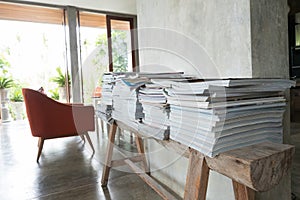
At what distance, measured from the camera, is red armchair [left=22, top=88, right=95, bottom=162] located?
265 centimetres

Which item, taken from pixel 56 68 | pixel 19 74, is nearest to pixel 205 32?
pixel 56 68

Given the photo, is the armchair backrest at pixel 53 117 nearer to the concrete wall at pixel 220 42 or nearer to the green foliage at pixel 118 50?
the concrete wall at pixel 220 42

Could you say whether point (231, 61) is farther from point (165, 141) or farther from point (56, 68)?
point (56, 68)

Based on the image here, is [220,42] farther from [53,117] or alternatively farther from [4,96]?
[4,96]

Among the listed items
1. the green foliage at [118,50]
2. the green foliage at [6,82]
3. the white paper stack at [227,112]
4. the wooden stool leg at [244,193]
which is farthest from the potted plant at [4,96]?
the wooden stool leg at [244,193]

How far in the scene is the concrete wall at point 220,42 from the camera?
41.9 inches

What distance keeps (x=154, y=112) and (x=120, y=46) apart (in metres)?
4.28

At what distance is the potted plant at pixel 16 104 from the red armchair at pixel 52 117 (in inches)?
162

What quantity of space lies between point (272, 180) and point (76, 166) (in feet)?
7.35

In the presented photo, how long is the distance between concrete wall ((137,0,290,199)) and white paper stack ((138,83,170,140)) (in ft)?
1.32

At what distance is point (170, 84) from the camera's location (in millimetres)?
924

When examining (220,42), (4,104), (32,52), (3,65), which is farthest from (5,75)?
(220,42)

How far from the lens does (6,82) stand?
229 inches

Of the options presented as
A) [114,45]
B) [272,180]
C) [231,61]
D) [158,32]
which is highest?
[114,45]
